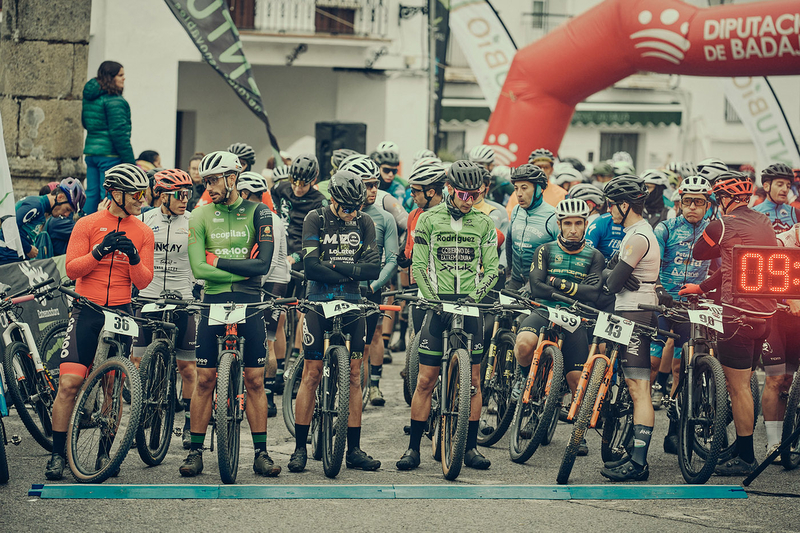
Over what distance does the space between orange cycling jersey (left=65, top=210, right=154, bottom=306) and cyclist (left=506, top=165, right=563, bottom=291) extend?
10.6ft

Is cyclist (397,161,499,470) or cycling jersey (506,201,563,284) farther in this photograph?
cycling jersey (506,201,563,284)

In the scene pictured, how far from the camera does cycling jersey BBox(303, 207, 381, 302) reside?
288 inches

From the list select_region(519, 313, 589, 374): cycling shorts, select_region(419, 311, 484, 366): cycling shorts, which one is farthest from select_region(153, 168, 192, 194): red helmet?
select_region(519, 313, 589, 374): cycling shorts

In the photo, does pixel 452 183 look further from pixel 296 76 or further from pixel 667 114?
pixel 667 114

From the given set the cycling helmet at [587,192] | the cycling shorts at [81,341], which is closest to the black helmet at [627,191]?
the cycling helmet at [587,192]

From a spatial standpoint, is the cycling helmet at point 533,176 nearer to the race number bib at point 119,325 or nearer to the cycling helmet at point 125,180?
the cycling helmet at point 125,180

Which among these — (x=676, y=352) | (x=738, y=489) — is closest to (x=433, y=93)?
(x=676, y=352)

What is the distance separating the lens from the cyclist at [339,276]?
7289 mm

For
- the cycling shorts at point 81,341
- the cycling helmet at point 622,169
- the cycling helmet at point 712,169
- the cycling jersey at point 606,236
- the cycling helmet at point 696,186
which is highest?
the cycling helmet at point 622,169

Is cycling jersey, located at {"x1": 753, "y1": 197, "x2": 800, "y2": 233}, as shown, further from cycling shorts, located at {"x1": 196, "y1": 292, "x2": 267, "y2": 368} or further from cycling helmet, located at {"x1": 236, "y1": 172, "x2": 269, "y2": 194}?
cycling shorts, located at {"x1": 196, "y1": 292, "x2": 267, "y2": 368}

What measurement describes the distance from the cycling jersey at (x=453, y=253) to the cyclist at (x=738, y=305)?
5.19 feet

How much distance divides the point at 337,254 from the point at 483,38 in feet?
29.9

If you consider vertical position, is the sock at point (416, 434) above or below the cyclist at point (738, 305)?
below

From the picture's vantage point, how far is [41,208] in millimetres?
9430
